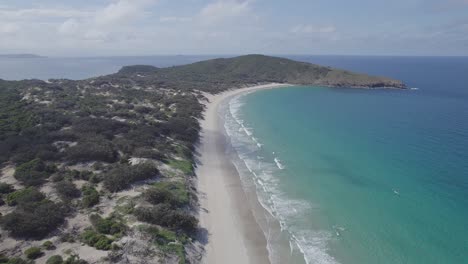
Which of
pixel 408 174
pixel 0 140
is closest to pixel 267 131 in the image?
pixel 408 174

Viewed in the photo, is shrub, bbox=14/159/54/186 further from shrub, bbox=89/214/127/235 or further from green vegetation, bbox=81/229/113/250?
green vegetation, bbox=81/229/113/250

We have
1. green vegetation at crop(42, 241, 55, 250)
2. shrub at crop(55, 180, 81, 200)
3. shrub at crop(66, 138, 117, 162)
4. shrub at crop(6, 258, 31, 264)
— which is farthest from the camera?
shrub at crop(66, 138, 117, 162)

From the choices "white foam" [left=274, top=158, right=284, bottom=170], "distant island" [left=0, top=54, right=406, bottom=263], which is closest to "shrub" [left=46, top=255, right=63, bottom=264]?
"distant island" [left=0, top=54, right=406, bottom=263]

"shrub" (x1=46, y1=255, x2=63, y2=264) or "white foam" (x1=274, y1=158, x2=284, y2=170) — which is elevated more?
"shrub" (x1=46, y1=255, x2=63, y2=264)

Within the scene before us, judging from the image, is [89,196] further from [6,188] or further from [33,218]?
[6,188]

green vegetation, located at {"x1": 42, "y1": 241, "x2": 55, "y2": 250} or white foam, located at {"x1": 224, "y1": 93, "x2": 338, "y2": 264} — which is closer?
green vegetation, located at {"x1": 42, "y1": 241, "x2": 55, "y2": 250}

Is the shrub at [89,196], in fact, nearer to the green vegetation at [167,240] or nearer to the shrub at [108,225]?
the shrub at [108,225]
